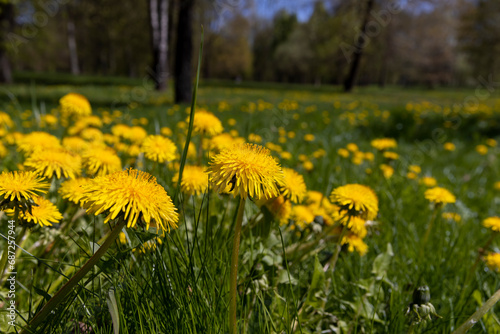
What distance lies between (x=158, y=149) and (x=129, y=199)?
30.2 inches

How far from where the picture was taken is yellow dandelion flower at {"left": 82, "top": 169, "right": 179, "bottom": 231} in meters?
0.63

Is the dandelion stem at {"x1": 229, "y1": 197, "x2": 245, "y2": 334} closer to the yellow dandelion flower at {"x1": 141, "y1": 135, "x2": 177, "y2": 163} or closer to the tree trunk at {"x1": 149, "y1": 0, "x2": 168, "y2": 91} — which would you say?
the yellow dandelion flower at {"x1": 141, "y1": 135, "x2": 177, "y2": 163}

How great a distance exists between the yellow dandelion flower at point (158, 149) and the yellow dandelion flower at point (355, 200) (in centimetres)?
70

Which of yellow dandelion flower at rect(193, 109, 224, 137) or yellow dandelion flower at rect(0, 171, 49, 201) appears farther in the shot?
yellow dandelion flower at rect(193, 109, 224, 137)

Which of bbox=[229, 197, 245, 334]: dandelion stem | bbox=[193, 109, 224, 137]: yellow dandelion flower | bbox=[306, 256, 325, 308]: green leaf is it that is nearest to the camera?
bbox=[229, 197, 245, 334]: dandelion stem

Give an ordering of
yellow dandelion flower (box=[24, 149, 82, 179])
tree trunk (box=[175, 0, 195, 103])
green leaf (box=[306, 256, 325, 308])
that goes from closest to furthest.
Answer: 1. green leaf (box=[306, 256, 325, 308])
2. yellow dandelion flower (box=[24, 149, 82, 179])
3. tree trunk (box=[175, 0, 195, 103])

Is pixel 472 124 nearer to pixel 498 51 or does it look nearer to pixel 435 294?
pixel 435 294

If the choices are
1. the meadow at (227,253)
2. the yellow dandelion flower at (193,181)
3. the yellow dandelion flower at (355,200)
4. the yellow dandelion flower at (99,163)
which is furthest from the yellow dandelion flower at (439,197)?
the yellow dandelion flower at (99,163)

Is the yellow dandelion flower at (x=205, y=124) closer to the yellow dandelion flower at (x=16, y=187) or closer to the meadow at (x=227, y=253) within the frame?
the meadow at (x=227, y=253)

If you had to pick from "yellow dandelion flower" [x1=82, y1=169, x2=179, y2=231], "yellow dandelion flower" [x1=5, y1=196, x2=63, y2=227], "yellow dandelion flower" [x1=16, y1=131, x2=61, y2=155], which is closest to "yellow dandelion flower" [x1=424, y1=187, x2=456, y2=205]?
"yellow dandelion flower" [x1=82, y1=169, x2=179, y2=231]

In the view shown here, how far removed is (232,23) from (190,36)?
28149 millimetres

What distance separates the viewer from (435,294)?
1.31 meters

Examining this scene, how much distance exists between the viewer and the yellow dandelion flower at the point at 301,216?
1.31 metres

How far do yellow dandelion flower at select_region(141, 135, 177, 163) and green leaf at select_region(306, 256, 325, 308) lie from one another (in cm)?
73
